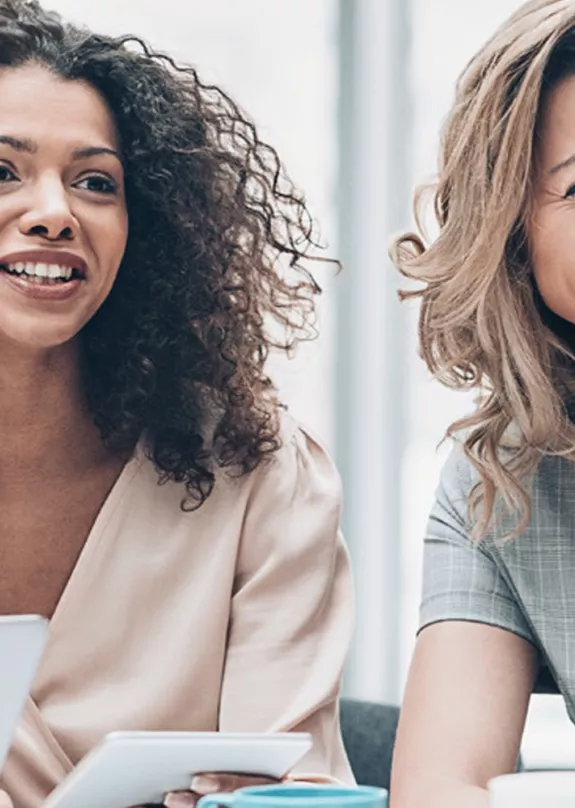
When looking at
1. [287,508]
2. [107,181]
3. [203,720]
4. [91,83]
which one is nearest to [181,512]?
[287,508]

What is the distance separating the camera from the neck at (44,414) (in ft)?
5.84

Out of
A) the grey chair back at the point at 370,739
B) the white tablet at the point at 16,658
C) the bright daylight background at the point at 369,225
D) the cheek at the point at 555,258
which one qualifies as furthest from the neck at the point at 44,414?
the bright daylight background at the point at 369,225

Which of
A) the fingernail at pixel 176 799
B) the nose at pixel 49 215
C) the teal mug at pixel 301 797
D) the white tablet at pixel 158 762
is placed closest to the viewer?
the teal mug at pixel 301 797

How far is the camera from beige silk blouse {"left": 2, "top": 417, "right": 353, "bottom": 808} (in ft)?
5.43

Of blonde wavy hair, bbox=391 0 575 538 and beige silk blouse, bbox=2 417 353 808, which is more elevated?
blonde wavy hair, bbox=391 0 575 538

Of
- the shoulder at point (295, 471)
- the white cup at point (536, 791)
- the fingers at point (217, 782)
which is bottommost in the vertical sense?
the fingers at point (217, 782)

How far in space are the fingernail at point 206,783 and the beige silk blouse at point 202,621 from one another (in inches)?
16.4

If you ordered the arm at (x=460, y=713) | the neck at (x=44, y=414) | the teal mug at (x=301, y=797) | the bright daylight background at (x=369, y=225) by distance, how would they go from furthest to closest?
the bright daylight background at (x=369, y=225) < the neck at (x=44, y=414) < the arm at (x=460, y=713) < the teal mug at (x=301, y=797)

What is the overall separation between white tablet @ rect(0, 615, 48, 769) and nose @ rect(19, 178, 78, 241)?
683 millimetres

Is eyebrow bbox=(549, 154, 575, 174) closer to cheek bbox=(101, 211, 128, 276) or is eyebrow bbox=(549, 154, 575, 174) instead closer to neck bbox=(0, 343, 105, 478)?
cheek bbox=(101, 211, 128, 276)

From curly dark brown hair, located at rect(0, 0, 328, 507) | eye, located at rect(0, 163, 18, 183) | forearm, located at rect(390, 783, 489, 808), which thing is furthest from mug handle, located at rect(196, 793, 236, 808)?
eye, located at rect(0, 163, 18, 183)

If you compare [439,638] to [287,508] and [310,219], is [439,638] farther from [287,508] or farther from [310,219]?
[310,219]

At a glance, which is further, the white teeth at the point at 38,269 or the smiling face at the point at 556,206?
the white teeth at the point at 38,269

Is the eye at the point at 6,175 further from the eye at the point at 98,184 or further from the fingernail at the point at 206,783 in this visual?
the fingernail at the point at 206,783
